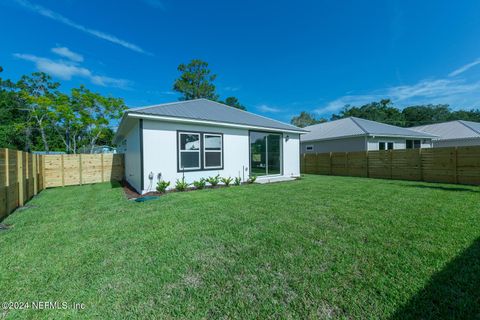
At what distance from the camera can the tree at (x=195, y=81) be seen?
28.3 metres

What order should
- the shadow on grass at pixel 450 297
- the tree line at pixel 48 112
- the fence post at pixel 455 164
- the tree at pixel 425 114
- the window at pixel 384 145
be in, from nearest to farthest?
the shadow on grass at pixel 450 297 → the fence post at pixel 455 164 → the window at pixel 384 145 → the tree line at pixel 48 112 → the tree at pixel 425 114

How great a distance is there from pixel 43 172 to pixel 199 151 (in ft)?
24.8

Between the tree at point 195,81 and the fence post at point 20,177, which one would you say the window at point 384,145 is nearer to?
the fence post at point 20,177

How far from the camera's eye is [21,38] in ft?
48.2

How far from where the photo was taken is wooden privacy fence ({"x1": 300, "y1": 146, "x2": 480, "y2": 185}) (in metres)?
8.47

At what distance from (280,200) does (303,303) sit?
4021 mm

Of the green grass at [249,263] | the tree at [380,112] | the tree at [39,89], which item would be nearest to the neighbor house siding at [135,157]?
the green grass at [249,263]

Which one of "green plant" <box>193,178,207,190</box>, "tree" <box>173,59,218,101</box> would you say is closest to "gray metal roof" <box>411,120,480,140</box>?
"green plant" <box>193,178,207,190</box>

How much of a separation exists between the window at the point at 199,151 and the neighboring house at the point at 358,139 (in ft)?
35.9

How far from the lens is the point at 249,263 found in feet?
8.18

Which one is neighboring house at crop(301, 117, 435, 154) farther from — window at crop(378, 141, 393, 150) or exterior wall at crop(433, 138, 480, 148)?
exterior wall at crop(433, 138, 480, 148)

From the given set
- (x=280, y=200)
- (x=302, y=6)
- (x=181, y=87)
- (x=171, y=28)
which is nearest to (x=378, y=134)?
(x=302, y=6)

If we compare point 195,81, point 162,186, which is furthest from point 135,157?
point 195,81

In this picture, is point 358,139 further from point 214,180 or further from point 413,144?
point 214,180
